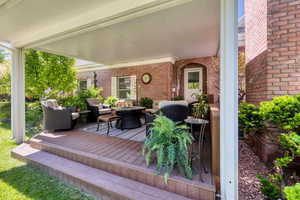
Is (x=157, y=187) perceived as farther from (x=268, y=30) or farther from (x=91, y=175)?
(x=268, y=30)

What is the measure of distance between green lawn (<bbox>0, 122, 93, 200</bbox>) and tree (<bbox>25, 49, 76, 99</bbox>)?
11.9 feet

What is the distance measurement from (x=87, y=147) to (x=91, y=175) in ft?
2.98

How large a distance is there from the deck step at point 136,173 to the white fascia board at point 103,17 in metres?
2.62

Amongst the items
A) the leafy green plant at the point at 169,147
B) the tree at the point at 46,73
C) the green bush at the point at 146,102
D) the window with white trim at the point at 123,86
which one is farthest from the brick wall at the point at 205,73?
the tree at the point at 46,73

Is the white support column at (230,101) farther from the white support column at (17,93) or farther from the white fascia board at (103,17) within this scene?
the white support column at (17,93)

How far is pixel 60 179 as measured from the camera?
252 cm

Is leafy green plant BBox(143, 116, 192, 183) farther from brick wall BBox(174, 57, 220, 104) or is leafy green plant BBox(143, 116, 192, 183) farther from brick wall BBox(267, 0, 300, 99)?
brick wall BBox(174, 57, 220, 104)

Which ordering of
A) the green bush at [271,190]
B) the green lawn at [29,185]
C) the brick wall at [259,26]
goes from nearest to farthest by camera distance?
the green bush at [271,190] → the green lawn at [29,185] → the brick wall at [259,26]

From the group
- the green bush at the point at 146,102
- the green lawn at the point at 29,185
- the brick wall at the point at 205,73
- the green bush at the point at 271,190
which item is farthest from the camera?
the green bush at the point at 146,102

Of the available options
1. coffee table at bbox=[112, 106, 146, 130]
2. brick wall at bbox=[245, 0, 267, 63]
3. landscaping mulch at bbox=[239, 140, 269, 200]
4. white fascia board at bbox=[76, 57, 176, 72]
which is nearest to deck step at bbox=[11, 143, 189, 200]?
landscaping mulch at bbox=[239, 140, 269, 200]

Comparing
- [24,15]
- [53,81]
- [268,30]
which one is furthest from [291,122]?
[53,81]

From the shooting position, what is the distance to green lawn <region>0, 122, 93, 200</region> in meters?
2.10

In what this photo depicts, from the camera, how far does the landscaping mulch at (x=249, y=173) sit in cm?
189

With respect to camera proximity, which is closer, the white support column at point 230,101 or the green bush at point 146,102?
the white support column at point 230,101
